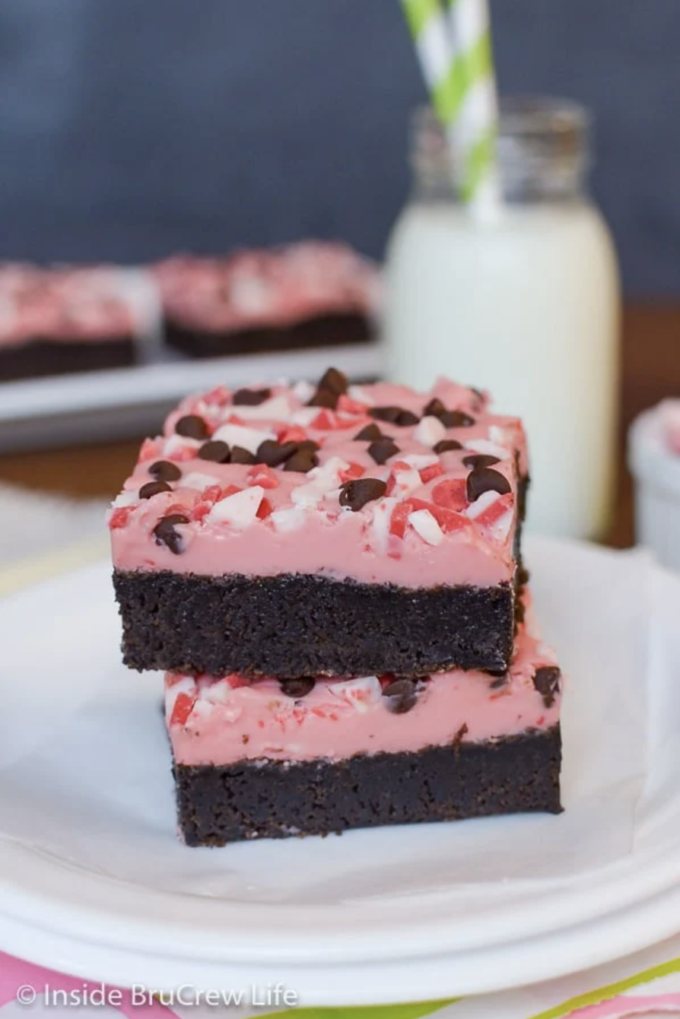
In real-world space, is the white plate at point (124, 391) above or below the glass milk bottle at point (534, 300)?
below

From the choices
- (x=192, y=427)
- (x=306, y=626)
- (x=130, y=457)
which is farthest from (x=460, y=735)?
(x=130, y=457)

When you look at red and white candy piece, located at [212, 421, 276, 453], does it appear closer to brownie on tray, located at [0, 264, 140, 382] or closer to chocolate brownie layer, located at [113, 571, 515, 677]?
chocolate brownie layer, located at [113, 571, 515, 677]

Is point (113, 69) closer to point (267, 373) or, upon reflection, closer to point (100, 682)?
point (267, 373)

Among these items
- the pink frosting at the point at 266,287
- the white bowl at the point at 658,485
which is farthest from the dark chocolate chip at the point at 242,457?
the pink frosting at the point at 266,287

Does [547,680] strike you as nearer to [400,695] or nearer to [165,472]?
[400,695]

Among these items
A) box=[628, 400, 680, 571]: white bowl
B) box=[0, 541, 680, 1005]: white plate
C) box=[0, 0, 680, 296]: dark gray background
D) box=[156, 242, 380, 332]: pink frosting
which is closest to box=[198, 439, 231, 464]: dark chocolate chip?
box=[0, 541, 680, 1005]: white plate

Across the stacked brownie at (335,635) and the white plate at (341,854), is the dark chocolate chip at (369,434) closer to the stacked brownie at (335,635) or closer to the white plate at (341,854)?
the stacked brownie at (335,635)
